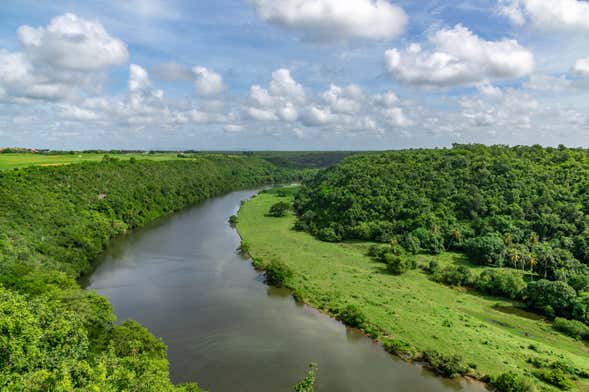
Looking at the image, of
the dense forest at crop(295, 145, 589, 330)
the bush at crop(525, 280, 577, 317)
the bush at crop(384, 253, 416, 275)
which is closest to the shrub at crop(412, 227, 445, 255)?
the dense forest at crop(295, 145, 589, 330)

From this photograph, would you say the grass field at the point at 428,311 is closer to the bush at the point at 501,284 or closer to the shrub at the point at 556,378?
the shrub at the point at 556,378

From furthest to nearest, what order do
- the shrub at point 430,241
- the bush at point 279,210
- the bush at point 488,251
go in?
the bush at point 279,210 < the shrub at point 430,241 < the bush at point 488,251

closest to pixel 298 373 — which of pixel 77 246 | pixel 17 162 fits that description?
pixel 77 246

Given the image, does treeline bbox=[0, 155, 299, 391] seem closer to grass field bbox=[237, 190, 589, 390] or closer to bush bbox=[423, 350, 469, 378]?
bush bbox=[423, 350, 469, 378]

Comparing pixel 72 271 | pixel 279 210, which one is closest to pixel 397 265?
pixel 72 271

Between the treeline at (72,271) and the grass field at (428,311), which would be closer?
the treeline at (72,271)

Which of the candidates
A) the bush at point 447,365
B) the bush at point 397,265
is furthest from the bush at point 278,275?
the bush at point 447,365
